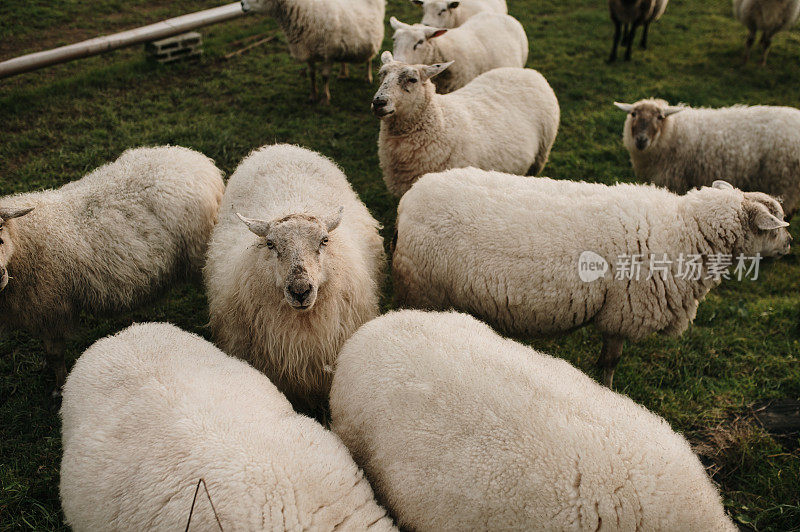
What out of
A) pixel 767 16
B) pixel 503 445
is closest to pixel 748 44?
pixel 767 16

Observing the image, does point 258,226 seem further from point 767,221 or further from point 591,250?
point 767,221

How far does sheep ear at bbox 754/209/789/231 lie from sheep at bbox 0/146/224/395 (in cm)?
450

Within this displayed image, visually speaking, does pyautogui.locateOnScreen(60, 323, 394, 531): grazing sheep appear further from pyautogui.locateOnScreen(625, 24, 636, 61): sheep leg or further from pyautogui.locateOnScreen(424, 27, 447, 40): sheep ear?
pyautogui.locateOnScreen(625, 24, 636, 61): sheep leg

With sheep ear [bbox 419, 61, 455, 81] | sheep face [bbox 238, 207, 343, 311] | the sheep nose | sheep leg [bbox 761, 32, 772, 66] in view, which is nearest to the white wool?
sheep ear [bbox 419, 61, 455, 81]

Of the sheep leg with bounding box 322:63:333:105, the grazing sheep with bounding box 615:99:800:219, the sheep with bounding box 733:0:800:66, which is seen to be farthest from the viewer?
the sheep with bounding box 733:0:800:66

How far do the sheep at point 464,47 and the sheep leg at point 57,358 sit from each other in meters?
5.24

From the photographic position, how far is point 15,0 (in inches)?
444

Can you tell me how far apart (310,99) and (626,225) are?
627cm

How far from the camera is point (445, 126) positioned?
551cm

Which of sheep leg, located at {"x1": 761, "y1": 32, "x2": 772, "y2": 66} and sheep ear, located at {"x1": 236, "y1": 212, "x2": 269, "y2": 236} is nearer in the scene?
sheep ear, located at {"x1": 236, "y1": 212, "x2": 269, "y2": 236}

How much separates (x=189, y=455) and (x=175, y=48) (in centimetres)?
906

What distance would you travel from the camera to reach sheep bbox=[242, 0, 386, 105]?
8102mm

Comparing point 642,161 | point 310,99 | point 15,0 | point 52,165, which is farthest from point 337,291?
point 15,0

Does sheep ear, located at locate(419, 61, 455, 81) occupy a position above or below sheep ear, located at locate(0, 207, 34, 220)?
above
